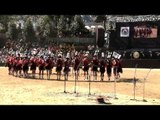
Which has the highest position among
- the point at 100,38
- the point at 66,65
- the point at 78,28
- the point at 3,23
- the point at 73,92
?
the point at 3,23

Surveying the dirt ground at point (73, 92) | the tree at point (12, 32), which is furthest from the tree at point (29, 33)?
the dirt ground at point (73, 92)

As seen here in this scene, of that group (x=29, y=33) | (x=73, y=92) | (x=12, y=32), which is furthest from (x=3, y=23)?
(x=73, y=92)

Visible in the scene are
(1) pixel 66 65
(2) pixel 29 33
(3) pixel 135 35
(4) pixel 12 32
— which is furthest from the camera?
(4) pixel 12 32

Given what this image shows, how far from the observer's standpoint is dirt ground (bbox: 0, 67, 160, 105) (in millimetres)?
15188

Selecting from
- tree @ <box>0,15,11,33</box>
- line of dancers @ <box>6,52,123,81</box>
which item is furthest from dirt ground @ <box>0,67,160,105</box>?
tree @ <box>0,15,11,33</box>

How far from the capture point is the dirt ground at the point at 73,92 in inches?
598

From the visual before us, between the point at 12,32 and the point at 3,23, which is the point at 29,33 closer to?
the point at 12,32

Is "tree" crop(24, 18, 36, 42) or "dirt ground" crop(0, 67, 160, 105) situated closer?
"dirt ground" crop(0, 67, 160, 105)

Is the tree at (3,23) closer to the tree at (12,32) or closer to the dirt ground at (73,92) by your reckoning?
the tree at (12,32)

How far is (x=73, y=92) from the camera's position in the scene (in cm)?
1764

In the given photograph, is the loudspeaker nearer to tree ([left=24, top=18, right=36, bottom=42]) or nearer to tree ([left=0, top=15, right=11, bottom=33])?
tree ([left=24, top=18, right=36, bottom=42])
